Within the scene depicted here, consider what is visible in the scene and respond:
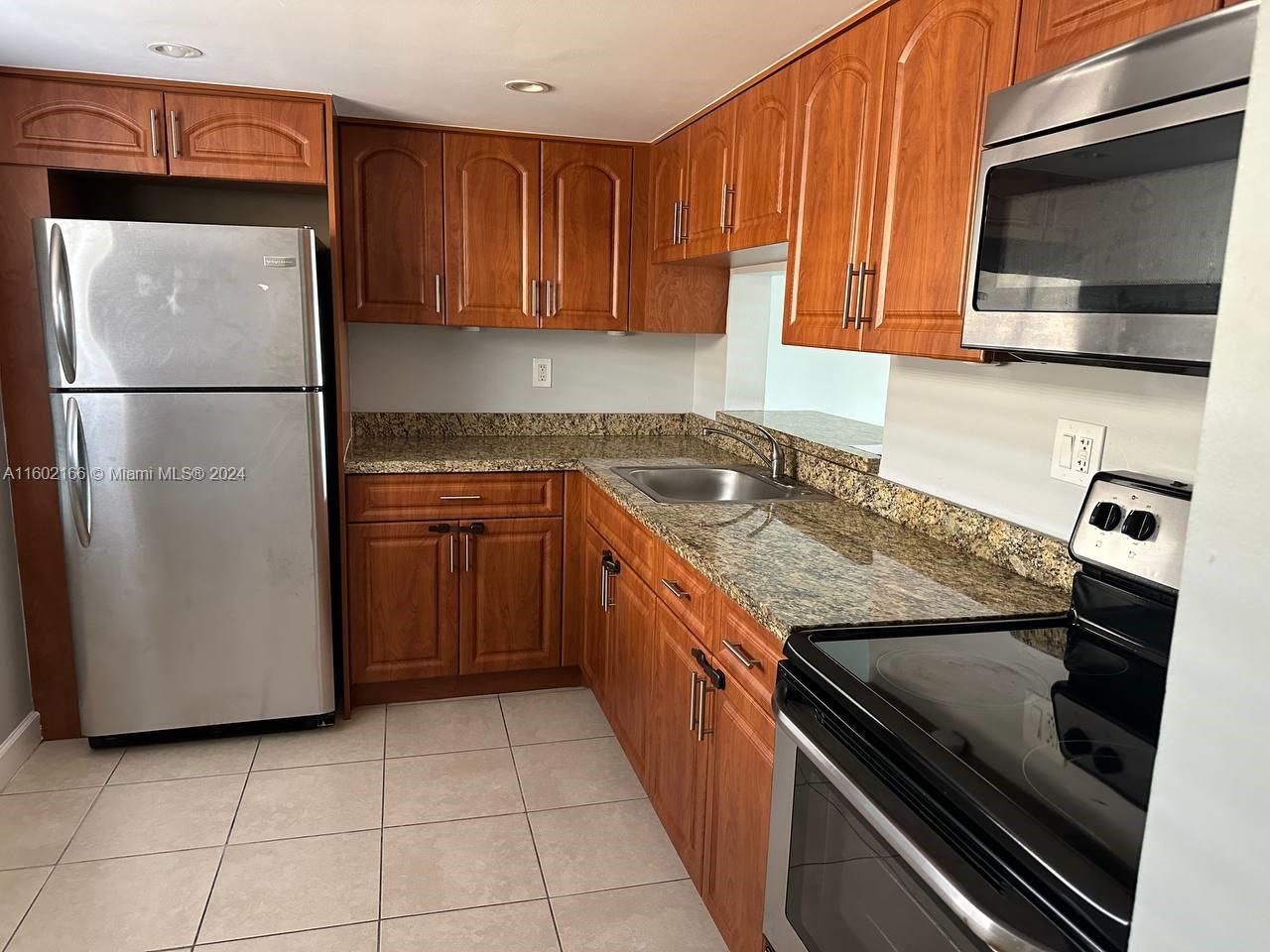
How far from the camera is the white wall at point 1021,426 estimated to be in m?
1.49

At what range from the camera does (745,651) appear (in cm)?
168

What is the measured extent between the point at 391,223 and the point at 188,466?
3.56 feet

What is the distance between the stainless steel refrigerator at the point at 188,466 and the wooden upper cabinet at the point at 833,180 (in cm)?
147

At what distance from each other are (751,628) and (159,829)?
1797 mm

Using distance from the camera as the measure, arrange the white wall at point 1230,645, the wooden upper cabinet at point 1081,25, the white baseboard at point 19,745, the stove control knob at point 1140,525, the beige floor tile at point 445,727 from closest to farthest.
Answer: the white wall at point 1230,645 < the wooden upper cabinet at point 1081,25 < the stove control knob at point 1140,525 < the white baseboard at point 19,745 < the beige floor tile at point 445,727

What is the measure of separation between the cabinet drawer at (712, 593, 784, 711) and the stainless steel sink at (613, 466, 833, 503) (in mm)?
1075

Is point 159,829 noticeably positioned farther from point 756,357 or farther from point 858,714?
point 756,357

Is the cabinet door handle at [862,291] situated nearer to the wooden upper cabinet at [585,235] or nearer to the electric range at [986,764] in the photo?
the electric range at [986,764]

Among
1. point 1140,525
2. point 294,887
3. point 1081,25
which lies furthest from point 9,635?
point 1081,25

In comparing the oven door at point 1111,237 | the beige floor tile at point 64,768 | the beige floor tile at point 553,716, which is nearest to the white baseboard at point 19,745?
the beige floor tile at point 64,768

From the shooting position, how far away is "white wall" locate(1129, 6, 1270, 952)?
1.58 ft

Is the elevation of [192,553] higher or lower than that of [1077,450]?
lower

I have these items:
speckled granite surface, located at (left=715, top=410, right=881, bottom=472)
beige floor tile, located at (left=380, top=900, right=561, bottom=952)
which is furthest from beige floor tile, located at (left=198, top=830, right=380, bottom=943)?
speckled granite surface, located at (left=715, top=410, right=881, bottom=472)

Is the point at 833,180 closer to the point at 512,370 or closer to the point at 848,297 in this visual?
the point at 848,297
